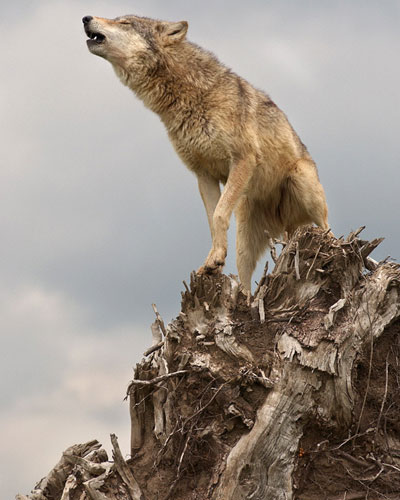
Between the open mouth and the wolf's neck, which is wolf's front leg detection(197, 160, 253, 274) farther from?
the open mouth

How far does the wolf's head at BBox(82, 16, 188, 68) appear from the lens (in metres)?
9.20

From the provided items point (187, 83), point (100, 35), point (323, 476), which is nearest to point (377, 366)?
point (323, 476)

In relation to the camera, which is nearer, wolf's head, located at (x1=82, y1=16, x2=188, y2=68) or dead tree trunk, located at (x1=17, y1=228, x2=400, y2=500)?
dead tree trunk, located at (x1=17, y1=228, x2=400, y2=500)

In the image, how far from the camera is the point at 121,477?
6883 millimetres

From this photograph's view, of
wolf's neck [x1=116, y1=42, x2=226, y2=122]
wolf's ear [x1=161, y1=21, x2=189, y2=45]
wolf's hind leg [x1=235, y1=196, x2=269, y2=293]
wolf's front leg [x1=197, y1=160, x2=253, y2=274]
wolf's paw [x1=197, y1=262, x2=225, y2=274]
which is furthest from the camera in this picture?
wolf's hind leg [x1=235, y1=196, x2=269, y2=293]

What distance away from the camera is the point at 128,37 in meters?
9.30

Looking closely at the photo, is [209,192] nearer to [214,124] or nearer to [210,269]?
[214,124]

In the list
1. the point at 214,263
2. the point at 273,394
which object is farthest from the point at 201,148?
the point at 273,394

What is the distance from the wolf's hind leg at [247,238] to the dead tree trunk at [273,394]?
2499 mm

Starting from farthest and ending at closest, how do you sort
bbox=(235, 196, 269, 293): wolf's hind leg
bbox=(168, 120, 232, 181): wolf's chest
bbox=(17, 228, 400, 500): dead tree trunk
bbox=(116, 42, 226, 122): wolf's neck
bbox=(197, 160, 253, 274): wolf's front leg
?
bbox=(235, 196, 269, 293): wolf's hind leg < bbox=(116, 42, 226, 122): wolf's neck < bbox=(168, 120, 232, 181): wolf's chest < bbox=(197, 160, 253, 274): wolf's front leg < bbox=(17, 228, 400, 500): dead tree trunk

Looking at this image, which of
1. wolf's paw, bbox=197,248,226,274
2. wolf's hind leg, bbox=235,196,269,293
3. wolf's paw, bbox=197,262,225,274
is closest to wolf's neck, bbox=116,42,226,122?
wolf's hind leg, bbox=235,196,269,293

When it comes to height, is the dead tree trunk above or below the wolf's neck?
below

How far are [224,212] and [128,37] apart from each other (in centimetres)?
294

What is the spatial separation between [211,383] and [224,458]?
2.51 feet
